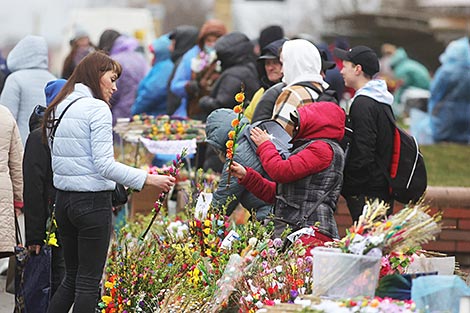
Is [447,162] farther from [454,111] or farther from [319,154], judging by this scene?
[319,154]

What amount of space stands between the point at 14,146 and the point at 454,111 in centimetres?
1092

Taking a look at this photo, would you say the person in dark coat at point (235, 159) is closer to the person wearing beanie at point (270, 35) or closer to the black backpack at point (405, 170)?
the black backpack at point (405, 170)

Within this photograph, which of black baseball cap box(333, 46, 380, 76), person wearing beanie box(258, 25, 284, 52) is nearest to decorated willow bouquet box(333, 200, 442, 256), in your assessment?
black baseball cap box(333, 46, 380, 76)

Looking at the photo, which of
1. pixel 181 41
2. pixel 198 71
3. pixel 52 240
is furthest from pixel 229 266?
pixel 181 41

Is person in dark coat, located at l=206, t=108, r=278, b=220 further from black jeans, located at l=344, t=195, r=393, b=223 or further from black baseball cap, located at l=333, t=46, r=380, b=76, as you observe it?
black baseball cap, located at l=333, t=46, r=380, b=76

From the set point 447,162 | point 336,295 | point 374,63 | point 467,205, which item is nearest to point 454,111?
point 447,162

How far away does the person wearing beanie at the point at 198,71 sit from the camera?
1176 centimetres

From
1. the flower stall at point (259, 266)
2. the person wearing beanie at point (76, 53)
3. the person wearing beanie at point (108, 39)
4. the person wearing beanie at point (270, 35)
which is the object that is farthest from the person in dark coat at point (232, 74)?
the person wearing beanie at point (108, 39)

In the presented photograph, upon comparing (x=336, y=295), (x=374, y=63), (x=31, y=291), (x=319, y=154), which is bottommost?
(x=31, y=291)

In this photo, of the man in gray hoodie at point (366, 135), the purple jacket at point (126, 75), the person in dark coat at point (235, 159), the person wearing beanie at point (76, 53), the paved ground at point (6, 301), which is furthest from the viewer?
the purple jacket at point (126, 75)

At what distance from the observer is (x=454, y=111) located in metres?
17.6

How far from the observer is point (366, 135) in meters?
7.66

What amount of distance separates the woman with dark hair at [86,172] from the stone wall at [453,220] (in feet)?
9.63

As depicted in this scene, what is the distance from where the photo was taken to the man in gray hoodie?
25.2 feet
